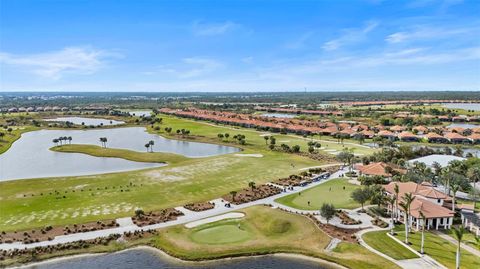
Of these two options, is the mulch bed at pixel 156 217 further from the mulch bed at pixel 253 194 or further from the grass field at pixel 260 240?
the mulch bed at pixel 253 194

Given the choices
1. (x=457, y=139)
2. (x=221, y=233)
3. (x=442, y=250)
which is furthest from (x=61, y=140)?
(x=457, y=139)

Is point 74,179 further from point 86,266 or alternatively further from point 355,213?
point 355,213

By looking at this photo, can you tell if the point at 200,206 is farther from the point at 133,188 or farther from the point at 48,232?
the point at 48,232

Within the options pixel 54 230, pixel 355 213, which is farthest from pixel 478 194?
pixel 54 230

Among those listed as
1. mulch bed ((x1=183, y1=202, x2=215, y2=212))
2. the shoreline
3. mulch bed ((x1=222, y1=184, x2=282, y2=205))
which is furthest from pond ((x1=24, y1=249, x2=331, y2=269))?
mulch bed ((x1=222, y1=184, x2=282, y2=205))

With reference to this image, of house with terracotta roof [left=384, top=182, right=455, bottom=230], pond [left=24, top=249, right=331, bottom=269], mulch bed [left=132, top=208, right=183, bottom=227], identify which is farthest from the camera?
mulch bed [left=132, top=208, right=183, bottom=227]

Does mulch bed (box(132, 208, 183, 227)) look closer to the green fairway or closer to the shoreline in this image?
the green fairway
